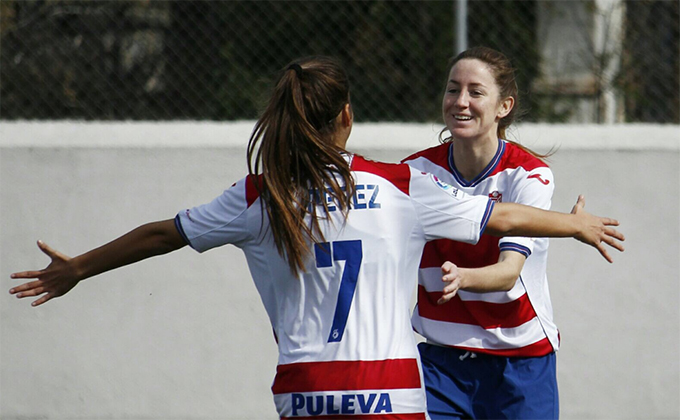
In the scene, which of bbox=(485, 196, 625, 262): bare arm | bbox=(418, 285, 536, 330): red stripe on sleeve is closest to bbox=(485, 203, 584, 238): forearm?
bbox=(485, 196, 625, 262): bare arm

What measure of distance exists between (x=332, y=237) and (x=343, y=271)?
94 millimetres

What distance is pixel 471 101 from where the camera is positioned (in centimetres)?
299

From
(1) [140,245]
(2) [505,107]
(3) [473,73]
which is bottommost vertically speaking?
(1) [140,245]

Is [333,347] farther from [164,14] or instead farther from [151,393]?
[164,14]

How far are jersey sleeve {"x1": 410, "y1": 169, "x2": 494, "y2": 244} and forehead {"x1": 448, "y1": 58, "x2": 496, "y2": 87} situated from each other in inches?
30.7

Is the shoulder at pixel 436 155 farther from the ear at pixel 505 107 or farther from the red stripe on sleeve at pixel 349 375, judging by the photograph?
the red stripe on sleeve at pixel 349 375

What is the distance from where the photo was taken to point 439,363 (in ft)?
10.1

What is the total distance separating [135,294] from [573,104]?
3.67 meters

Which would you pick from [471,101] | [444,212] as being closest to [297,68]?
[444,212]

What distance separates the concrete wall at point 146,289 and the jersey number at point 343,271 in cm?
231

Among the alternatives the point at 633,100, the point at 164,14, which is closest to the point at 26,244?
the point at 164,14

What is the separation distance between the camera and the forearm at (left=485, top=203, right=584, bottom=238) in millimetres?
2367

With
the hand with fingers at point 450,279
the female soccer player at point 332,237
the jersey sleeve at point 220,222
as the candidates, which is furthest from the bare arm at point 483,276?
the jersey sleeve at point 220,222

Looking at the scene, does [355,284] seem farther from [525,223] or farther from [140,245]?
[140,245]
